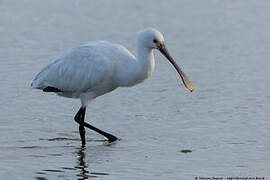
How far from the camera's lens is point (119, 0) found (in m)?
21.7

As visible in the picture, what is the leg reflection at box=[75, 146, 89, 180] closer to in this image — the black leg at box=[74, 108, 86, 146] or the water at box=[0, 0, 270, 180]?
the water at box=[0, 0, 270, 180]

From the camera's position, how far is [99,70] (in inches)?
406

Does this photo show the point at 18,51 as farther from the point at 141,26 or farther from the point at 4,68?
the point at 141,26

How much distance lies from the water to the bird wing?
0.71m

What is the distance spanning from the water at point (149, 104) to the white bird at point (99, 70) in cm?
64

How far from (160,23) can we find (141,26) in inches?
23.9

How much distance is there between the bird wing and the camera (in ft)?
33.8

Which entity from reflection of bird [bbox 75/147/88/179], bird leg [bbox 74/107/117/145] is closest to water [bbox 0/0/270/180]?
reflection of bird [bbox 75/147/88/179]

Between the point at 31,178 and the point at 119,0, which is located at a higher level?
the point at 119,0

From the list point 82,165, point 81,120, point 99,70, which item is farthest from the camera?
point 81,120

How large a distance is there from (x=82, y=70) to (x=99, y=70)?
439 millimetres

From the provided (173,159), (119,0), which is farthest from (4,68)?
(119,0)

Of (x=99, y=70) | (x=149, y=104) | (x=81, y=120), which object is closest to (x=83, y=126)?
(x=81, y=120)

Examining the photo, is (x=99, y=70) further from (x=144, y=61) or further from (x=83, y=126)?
(x=83, y=126)
